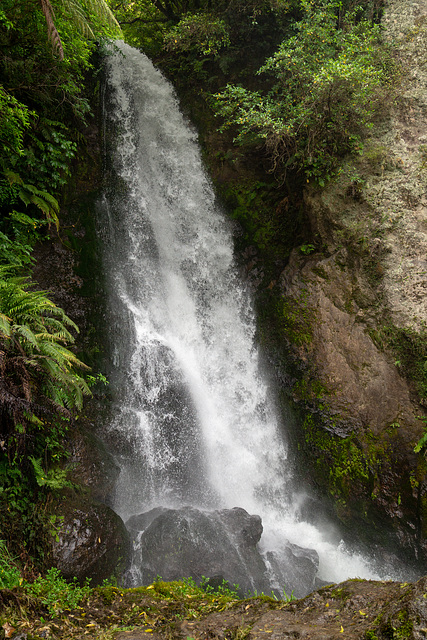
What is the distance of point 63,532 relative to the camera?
4973mm

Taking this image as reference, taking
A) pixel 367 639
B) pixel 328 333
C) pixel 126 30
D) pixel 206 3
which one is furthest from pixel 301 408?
pixel 126 30

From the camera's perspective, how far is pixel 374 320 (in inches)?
302

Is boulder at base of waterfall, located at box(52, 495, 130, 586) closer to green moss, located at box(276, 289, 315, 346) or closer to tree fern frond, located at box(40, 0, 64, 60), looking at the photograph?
green moss, located at box(276, 289, 315, 346)

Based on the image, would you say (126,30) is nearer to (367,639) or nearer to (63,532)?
(63,532)

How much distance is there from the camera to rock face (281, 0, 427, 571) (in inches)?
271

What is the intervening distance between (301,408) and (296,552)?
9.02ft

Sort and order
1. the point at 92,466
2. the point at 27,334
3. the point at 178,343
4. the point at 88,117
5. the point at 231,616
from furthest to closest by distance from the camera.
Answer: the point at 88,117, the point at 178,343, the point at 92,466, the point at 27,334, the point at 231,616

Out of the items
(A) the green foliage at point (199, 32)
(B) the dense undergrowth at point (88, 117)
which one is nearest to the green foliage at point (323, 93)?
(B) the dense undergrowth at point (88, 117)

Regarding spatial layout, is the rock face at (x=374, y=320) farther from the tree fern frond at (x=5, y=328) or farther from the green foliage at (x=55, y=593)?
the tree fern frond at (x=5, y=328)

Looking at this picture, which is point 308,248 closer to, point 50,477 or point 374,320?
point 374,320

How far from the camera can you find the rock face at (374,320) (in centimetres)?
689

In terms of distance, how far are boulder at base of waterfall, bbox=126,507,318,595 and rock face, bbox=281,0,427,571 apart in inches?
71.3

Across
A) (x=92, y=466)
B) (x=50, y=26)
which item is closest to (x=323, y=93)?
(x=50, y=26)

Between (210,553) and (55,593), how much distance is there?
278cm
